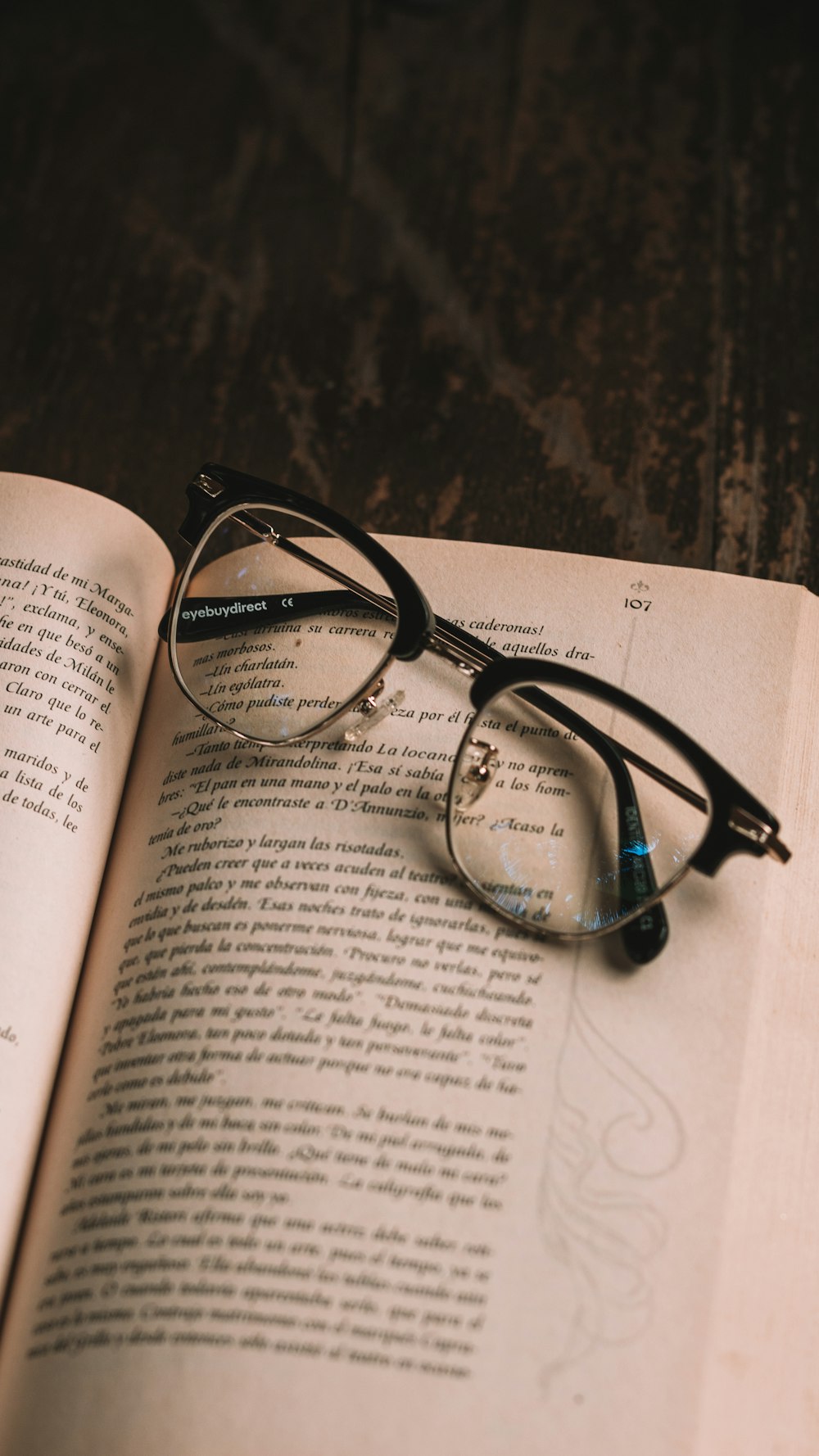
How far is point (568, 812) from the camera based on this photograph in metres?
0.59

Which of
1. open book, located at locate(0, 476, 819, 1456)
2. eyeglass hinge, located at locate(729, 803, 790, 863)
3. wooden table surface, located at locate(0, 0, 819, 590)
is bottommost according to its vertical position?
open book, located at locate(0, 476, 819, 1456)

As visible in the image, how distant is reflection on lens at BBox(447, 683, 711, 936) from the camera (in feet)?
1.86

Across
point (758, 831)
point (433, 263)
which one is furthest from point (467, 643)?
point (433, 263)

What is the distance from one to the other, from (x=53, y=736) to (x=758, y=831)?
0.37m

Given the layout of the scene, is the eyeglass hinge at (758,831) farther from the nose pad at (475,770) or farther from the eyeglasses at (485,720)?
the nose pad at (475,770)

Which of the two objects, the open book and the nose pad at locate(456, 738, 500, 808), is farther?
the nose pad at locate(456, 738, 500, 808)

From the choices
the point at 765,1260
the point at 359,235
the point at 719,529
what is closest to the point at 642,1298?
the point at 765,1260

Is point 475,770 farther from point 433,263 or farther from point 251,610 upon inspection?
point 433,263

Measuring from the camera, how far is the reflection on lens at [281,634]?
0.64 meters

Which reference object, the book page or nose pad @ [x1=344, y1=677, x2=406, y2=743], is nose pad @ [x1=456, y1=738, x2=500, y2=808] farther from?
the book page

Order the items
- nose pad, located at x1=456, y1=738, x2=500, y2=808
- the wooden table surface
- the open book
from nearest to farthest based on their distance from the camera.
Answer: the open book, nose pad, located at x1=456, y1=738, x2=500, y2=808, the wooden table surface

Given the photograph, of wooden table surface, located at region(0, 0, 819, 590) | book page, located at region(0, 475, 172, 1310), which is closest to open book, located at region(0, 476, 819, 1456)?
book page, located at region(0, 475, 172, 1310)

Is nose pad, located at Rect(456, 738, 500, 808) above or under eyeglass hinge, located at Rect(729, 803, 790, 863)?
above

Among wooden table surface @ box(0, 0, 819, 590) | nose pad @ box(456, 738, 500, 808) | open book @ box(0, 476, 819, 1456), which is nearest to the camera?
open book @ box(0, 476, 819, 1456)
